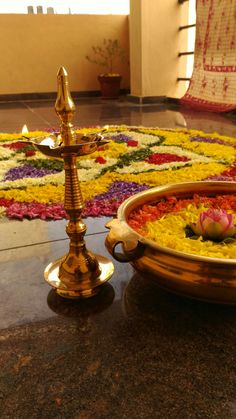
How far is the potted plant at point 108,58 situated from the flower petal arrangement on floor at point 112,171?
2717 millimetres

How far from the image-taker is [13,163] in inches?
58.1

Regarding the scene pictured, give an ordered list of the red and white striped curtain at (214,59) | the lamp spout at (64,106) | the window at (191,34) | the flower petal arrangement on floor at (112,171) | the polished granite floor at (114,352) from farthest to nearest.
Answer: the window at (191,34) < the red and white striped curtain at (214,59) < the flower petal arrangement on floor at (112,171) < the lamp spout at (64,106) < the polished granite floor at (114,352)

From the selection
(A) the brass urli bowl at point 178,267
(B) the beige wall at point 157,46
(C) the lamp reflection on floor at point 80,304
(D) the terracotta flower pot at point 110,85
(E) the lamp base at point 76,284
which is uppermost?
(B) the beige wall at point 157,46

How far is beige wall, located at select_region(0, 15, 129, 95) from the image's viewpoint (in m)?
4.50

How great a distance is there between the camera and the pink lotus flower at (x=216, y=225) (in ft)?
1.85

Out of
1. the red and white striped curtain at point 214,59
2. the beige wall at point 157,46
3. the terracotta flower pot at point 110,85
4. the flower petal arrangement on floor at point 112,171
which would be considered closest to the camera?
the flower petal arrangement on floor at point 112,171

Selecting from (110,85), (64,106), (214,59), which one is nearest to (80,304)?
(64,106)

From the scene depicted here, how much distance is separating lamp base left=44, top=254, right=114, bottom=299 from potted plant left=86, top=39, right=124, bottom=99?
410 cm

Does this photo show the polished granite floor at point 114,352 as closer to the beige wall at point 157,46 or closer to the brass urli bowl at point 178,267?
the brass urli bowl at point 178,267

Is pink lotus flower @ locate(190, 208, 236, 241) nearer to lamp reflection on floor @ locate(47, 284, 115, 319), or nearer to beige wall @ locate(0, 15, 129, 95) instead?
lamp reflection on floor @ locate(47, 284, 115, 319)

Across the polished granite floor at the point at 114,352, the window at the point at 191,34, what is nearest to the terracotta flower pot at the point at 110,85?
the window at the point at 191,34

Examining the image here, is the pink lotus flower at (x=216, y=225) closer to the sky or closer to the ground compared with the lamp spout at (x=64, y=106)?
closer to the ground

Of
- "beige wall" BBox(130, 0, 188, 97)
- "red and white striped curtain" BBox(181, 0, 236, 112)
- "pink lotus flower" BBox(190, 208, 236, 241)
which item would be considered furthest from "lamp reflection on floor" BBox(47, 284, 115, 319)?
"beige wall" BBox(130, 0, 188, 97)

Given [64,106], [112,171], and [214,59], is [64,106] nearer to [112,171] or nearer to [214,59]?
[112,171]
